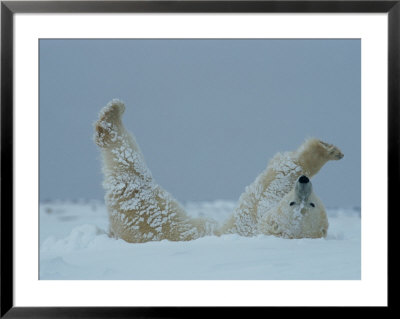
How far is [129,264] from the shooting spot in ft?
6.18

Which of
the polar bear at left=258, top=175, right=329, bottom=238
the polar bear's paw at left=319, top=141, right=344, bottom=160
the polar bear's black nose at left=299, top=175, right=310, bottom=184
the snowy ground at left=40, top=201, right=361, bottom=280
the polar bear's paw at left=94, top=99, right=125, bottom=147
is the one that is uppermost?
the polar bear's paw at left=94, top=99, right=125, bottom=147

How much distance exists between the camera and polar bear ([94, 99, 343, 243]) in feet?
6.30

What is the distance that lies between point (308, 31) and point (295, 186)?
0.62 m

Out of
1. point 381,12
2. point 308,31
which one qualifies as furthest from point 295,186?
point 381,12

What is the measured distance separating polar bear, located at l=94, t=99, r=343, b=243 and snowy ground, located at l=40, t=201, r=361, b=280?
0.14ft

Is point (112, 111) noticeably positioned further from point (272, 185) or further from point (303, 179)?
point (303, 179)

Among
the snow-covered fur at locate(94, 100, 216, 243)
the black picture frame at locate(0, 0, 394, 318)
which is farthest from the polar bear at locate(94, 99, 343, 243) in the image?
the black picture frame at locate(0, 0, 394, 318)

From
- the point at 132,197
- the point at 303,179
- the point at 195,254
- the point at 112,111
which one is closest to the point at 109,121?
the point at 112,111

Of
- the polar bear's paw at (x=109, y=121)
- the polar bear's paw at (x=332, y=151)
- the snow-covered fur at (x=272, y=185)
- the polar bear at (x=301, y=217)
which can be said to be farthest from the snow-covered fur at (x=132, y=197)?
the polar bear's paw at (x=332, y=151)

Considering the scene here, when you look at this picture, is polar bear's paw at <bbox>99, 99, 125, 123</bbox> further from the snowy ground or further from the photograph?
the snowy ground

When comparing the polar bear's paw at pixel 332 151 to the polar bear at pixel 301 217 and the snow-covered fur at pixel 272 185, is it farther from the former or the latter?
the polar bear at pixel 301 217

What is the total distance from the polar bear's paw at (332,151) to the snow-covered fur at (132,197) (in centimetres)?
55

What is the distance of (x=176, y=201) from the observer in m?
1.97

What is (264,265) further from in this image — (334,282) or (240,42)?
(240,42)
